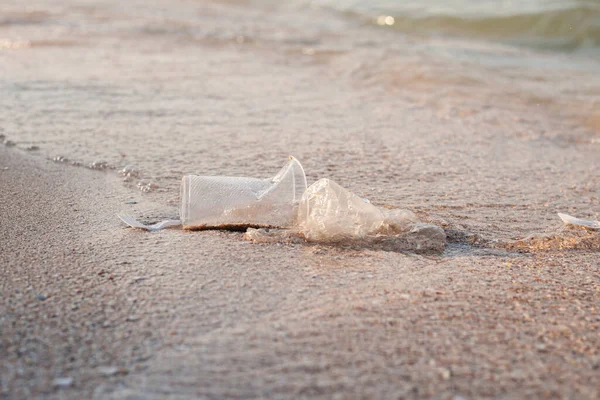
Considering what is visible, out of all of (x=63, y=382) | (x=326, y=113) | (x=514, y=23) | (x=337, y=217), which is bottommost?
(x=63, y=382)

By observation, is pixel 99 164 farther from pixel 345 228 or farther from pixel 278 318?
pixel 278 318

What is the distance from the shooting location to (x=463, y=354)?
5.28ft

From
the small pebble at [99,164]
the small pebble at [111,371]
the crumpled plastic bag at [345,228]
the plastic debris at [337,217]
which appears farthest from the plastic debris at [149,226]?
the small pebble at [111,371]

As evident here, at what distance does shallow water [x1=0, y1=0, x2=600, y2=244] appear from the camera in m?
A: 3.20

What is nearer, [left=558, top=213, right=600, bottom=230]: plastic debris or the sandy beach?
the sandy beach

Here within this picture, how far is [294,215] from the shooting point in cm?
242

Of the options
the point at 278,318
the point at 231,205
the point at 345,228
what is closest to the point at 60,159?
the point at 231,205

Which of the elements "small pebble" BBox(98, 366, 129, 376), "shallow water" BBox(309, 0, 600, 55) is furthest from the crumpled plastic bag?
"shallow water" BBox(309, 0, 600, 55)

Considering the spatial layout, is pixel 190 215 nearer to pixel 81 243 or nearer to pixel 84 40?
pixel 81 243

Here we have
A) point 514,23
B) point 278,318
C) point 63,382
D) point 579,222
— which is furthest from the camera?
point 514,23

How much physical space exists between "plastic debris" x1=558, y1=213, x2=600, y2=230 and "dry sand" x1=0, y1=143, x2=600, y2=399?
0.26 m

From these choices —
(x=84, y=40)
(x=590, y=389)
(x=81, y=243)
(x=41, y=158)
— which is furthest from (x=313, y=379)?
(x=84, y=40)

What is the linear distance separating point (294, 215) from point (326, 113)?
2.16 metres

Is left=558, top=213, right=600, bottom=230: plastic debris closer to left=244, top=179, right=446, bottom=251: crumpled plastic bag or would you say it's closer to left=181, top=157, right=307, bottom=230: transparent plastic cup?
left=244, top=179, right=446, bottom=251: crumpled plastic bag
